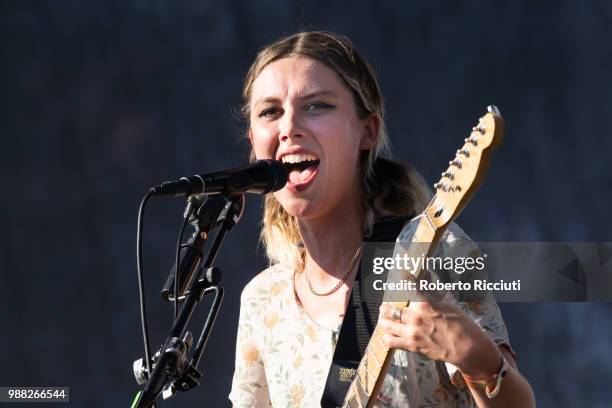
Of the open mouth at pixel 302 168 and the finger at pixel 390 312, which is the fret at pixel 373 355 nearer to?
the finger at pixel 390 312

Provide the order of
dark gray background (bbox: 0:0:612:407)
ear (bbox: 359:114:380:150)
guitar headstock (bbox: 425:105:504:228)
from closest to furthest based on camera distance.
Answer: guitar headstock (bbox: 425:105:504:228)
ear (bbox: 359:114:380:150)
dark gray background (bbox: 0:0:612:407)

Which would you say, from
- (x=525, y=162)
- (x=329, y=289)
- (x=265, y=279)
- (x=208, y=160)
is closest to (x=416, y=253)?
(x=329, y=289)

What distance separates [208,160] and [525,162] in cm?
107

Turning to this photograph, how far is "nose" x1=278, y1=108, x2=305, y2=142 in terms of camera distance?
92.5 inches

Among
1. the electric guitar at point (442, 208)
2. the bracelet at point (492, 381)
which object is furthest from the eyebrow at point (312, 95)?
the bracelet at point (492, 381)

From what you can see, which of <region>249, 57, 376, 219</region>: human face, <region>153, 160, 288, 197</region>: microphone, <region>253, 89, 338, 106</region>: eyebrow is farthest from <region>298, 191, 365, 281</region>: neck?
<region>153, 160, 288, 197</region>: microphone

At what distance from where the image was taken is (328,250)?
2.52 metres

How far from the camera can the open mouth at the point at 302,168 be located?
2336mm

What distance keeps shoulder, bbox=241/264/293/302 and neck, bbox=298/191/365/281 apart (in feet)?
0.47

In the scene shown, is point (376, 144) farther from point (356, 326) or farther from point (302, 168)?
point (356, 326)

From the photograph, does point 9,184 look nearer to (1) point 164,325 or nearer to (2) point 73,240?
(2) point 73,240

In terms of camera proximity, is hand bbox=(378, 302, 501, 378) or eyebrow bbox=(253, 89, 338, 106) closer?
hand bbox=(378, 302, 501, 378)

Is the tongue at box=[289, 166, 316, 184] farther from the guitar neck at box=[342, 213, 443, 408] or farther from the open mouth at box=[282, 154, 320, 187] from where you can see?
the guitar neck at box=[342, 213, 443, 408]

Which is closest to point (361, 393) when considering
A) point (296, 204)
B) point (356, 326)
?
point (356, 326)
